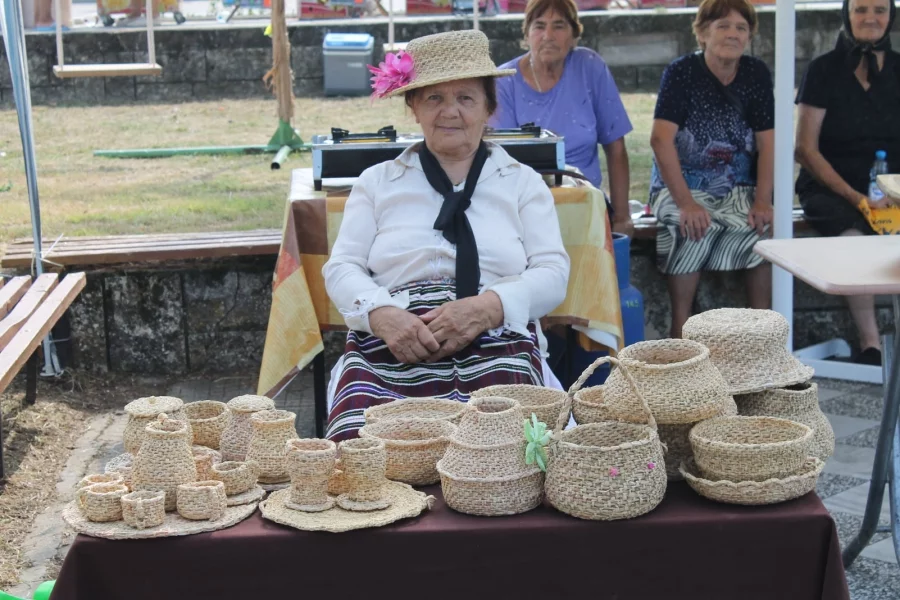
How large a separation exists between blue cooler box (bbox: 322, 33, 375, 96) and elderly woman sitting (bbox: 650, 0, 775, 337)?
770 centimetres

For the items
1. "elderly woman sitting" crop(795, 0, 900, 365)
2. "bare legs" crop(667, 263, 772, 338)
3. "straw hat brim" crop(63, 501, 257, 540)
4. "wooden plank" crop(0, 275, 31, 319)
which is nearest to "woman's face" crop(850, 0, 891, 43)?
"elderly woman sitting" crop(795, 0, 900, 365)

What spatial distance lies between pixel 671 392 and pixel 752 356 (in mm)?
276

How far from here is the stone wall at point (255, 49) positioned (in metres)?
12.4

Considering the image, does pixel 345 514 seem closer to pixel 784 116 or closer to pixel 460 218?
pixel 460 218

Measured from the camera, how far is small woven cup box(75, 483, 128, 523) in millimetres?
2082

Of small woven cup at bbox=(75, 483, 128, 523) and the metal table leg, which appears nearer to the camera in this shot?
small woven cup at bbox=(75, 483, 128, 523)

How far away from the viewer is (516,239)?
10.9ft

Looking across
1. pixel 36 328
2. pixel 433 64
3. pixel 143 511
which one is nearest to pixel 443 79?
pixel 433 64

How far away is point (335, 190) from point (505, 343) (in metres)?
1.20

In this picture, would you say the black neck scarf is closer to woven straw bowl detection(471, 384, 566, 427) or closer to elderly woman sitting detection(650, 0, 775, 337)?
woven straw bowl detection(471, 384, 566, 427)

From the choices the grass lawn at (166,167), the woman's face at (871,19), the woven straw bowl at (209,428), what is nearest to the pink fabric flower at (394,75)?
the woven straw bowl at (209,428)

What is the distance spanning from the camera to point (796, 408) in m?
2.34

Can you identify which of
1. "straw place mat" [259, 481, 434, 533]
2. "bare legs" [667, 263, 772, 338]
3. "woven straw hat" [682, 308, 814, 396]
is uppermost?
"woven straw hat" [682, 308, 814, 396]

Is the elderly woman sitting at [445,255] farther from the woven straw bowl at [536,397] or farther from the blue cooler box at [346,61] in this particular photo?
the blue cooler box at [346,61]
